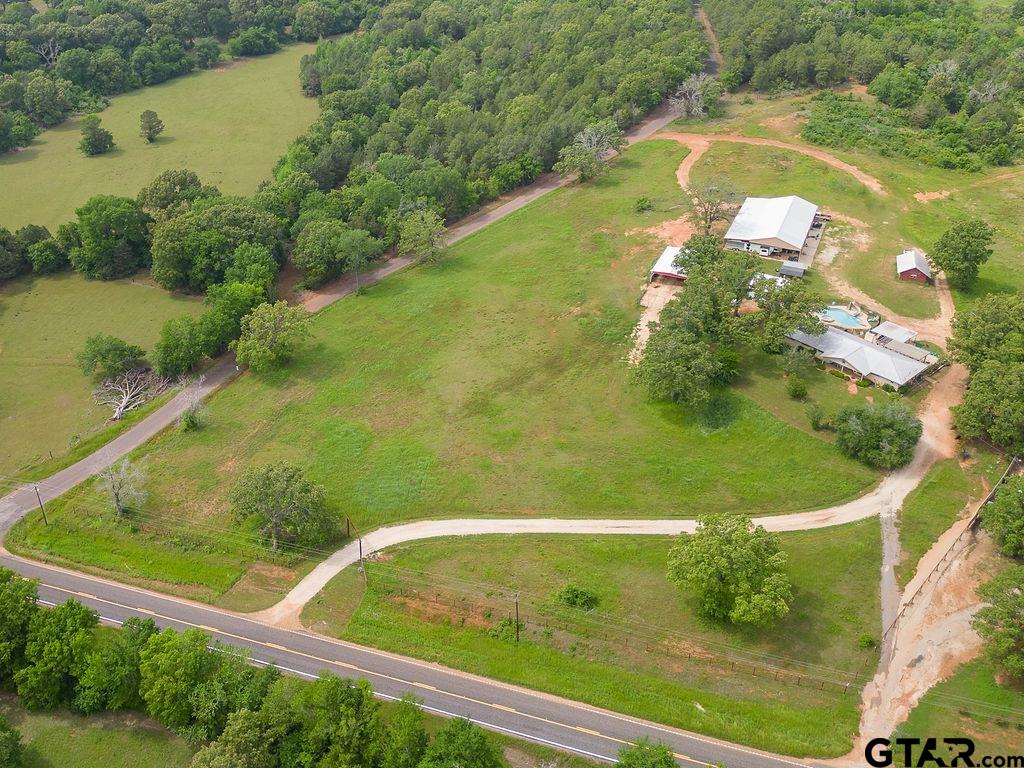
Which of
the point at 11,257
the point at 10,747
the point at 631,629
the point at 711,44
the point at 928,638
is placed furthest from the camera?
the point at 711,44

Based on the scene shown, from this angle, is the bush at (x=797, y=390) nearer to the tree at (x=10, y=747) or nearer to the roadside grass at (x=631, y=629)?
the roadside grass at (x=631, y=629)

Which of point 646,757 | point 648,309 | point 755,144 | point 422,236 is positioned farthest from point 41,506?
point 755,144

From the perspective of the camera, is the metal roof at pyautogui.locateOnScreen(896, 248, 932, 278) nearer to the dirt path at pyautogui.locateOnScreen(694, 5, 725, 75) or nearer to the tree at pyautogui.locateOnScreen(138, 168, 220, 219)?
the dirt path at pyautogui.locateOnScreen(694, 5, 725, 75)

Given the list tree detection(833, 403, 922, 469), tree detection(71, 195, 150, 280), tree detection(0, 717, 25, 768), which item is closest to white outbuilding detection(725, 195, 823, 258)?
tree detection(833, 403, 922, 469)

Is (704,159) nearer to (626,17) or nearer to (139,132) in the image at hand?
(626,17)

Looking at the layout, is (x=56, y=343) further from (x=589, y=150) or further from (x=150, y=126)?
(x=589, y=150)

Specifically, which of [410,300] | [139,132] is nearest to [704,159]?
[410,300]

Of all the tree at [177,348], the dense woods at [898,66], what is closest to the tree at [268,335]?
the tree at [177,348]
